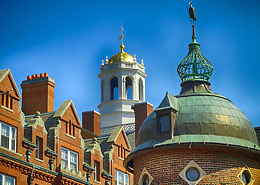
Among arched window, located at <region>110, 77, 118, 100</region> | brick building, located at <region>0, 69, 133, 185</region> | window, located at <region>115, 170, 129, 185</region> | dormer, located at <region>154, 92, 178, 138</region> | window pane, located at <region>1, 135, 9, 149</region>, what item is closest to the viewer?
dormer, located at <region>154, 92, 178, 138</region>

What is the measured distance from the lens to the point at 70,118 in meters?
51.4

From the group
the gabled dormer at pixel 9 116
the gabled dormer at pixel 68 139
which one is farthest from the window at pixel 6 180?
the gabled dormer at pixel 68 139

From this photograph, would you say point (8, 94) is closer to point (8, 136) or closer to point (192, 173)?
point (8, 136)

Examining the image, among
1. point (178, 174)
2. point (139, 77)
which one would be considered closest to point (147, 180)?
point (178, 174)

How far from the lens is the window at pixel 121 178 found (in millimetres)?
55816

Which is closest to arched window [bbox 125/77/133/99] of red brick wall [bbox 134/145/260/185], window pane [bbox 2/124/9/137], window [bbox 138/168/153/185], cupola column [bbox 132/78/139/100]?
cupola column [bbox 132/78/139/100]

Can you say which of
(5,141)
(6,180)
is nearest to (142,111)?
(5,141)

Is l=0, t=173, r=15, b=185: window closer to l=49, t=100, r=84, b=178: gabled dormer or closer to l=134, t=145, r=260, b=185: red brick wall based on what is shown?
l=49, t=100, r=84, b=178: gabled dormer

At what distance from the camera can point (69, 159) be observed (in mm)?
50312

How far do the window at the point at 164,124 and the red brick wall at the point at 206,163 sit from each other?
1.20 meters

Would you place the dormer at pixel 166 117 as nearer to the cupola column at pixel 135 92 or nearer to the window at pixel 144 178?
the window at pixel 144 178

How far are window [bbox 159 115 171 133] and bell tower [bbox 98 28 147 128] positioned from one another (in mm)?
43780

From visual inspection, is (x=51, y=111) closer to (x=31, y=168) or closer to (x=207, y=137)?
(x=31, y=168)

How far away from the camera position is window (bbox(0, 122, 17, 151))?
4404 centimetres
